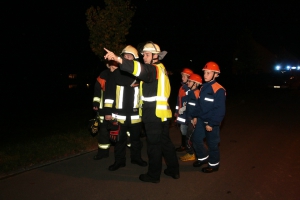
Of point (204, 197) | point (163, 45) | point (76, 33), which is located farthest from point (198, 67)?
point (204, 197)

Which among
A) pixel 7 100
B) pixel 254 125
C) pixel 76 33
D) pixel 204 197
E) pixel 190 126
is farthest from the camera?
pixel 76 33

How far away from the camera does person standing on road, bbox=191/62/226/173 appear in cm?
538

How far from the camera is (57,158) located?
257 inches

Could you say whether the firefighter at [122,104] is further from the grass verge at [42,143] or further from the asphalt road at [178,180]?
the grass verge at [42,143]

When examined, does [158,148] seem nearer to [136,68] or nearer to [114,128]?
[114,128]

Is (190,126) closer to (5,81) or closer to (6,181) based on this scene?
(6,181)

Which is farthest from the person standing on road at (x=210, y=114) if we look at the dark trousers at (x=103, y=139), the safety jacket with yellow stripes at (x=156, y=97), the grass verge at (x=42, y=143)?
the grass verge at (x=42, y=143)

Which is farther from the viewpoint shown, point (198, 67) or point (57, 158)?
point (198, 67)

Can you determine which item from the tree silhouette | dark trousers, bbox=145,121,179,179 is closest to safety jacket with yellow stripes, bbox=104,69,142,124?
dark trousers, bbox=145,121,179,179

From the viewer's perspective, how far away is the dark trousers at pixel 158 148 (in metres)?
4.92

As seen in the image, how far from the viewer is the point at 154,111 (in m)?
4.84

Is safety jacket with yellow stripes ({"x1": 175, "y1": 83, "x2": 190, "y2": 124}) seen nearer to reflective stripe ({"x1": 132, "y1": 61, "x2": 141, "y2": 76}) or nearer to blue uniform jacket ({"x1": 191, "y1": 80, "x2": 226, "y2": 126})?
blue uniform jacket ({"x1": 191, "y1": 80, "x2": 226, "y2": 126})

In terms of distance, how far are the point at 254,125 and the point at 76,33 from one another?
43.7ft

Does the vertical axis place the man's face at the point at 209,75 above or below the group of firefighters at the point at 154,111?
above
